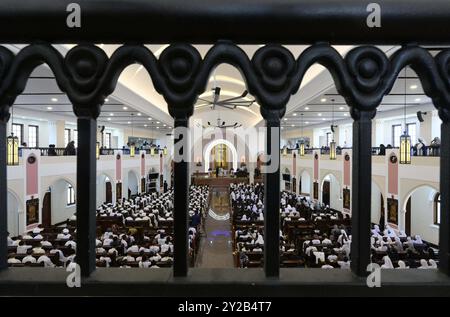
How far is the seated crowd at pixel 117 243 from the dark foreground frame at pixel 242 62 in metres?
3.60

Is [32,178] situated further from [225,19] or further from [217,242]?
[225,19]

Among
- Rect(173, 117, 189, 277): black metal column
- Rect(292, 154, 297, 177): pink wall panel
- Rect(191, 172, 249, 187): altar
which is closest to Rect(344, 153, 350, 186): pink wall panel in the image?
Rect(292, 154, 297, 177): pink wall panel

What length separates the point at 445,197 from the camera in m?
1.22

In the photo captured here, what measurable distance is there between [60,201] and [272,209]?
2012 cm

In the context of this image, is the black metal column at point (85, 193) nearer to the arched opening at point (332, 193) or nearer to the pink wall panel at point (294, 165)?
the arched opening at point (332, 193)

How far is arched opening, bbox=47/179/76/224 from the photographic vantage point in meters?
17.7

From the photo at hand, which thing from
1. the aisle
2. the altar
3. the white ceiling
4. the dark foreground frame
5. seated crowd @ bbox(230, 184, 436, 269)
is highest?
the white ceiling

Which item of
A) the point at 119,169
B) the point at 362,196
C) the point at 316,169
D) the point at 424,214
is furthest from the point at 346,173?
the point at 362,196

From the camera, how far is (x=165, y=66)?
116 centimetres

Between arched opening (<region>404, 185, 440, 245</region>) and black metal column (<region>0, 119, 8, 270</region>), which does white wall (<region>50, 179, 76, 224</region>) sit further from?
black metal column (<region>0, 119, 8, 270</region>)

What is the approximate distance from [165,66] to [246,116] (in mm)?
31654

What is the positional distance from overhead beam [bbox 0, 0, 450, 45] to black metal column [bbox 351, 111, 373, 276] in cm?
35

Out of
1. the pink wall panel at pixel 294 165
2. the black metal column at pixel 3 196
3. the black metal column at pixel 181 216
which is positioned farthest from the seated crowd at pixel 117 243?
the pink wall panel at pixel 294 165

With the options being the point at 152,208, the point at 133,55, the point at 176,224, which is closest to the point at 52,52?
the point at 133,55
